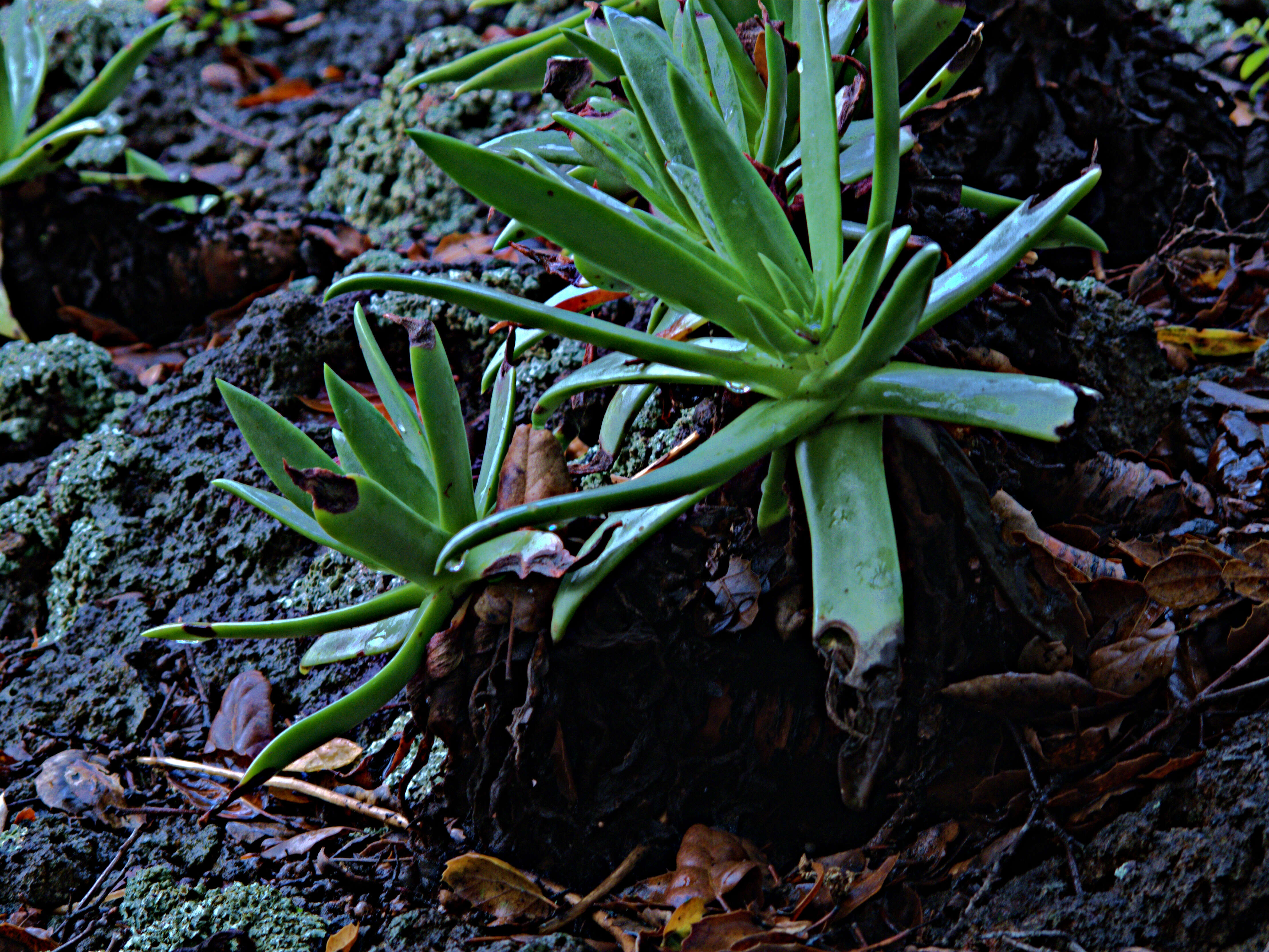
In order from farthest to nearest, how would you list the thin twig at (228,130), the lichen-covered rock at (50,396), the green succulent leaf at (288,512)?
the thin twig at (228,130) → the lichen-covered rock at (50,396) → the green succulent leaf at (288,512)

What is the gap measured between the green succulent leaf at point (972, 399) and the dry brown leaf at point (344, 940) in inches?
33.8

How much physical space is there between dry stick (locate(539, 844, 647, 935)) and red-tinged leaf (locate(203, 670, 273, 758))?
624mm

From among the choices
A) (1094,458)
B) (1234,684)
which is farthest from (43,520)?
(1234,684)

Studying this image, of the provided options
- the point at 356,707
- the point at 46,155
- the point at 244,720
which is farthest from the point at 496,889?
the point at 46,155

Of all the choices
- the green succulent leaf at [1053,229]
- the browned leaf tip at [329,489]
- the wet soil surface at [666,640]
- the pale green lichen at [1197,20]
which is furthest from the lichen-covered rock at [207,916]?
the pale green lichen at [1197,20]

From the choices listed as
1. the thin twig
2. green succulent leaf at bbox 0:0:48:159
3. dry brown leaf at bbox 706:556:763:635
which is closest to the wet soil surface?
dry brown leaf at bbox 706:556:763:635

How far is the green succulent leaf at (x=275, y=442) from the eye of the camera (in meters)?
1.18

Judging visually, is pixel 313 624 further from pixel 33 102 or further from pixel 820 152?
pixel 33 102

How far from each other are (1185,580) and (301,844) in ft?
4.01

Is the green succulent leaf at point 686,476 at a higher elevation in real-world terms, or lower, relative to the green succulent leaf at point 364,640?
higher

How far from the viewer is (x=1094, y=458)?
1.29 meters

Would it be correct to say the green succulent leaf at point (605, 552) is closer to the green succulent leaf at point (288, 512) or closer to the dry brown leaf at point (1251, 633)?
the green succulent leaf at point (288, 512)

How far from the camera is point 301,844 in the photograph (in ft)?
4.14

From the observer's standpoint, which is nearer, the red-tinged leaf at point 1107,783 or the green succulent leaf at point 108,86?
the red-tinged leaf at point 1107,783
